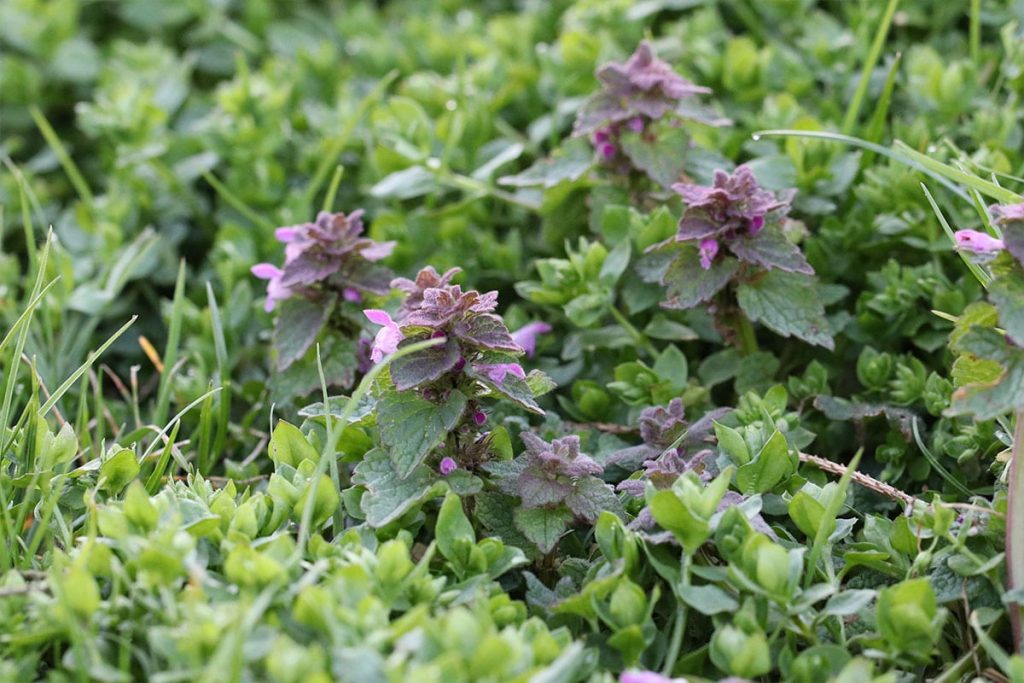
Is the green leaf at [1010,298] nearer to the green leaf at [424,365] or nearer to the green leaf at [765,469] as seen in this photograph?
the green leaf at [765,469]

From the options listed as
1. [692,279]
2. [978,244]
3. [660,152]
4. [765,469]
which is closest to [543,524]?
[765,469]

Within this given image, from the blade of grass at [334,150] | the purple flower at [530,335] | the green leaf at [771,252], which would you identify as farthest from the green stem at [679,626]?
the blade of grass at [334,150]

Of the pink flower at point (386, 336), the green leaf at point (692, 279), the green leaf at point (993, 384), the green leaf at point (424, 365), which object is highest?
the pink flower at point (386, 336)

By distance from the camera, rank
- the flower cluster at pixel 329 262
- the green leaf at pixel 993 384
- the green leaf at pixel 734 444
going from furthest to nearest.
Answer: the flower cluster at pixel 329 262
the green leaf at pixel 734 444
the green leaf at pixel 993 384

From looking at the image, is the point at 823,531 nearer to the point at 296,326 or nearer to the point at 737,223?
the point at 737,223

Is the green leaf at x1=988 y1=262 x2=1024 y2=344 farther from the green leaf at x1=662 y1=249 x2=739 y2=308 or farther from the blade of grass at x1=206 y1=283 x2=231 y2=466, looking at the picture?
the blade of grass at x1=206 y1=283 x2=231 y2=466

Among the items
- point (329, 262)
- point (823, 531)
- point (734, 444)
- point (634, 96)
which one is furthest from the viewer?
point (634, 96)
